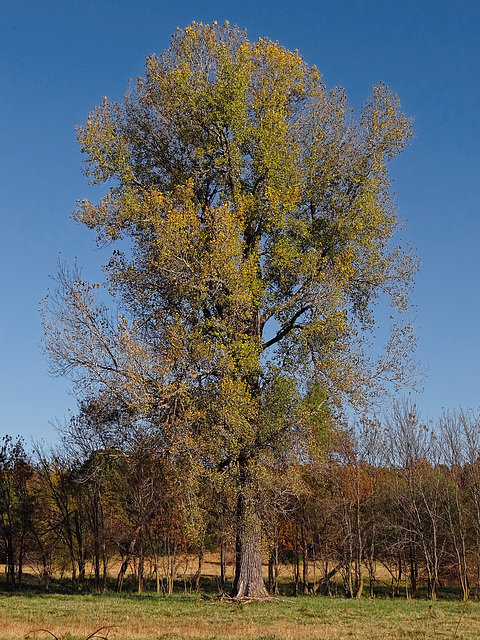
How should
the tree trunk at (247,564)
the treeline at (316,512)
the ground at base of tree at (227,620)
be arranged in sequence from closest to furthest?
the ground at base of tree at (227,620)
the tree trunk at (247,564)
the treeline at (316,512)

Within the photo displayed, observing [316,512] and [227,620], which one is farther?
[316,512]

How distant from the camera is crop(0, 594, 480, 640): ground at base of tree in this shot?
1391 cm

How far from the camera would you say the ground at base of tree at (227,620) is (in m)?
13.9

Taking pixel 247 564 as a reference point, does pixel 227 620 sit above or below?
below

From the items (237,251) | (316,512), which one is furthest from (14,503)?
(237,251)

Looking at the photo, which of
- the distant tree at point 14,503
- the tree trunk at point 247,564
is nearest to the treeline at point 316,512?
the distant tree at point 14,503

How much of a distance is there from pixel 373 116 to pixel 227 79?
17.3 ft

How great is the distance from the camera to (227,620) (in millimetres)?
16953

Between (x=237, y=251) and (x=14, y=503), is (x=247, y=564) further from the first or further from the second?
(x=14, y=503)

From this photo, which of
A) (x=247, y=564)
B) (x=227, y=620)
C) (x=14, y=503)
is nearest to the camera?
(x=227, y=620)

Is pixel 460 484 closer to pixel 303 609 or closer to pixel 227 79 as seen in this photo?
pixel 303 609

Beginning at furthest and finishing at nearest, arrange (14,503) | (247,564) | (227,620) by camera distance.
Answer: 1. (14,503)
2. (247,564)
3. (227,620)

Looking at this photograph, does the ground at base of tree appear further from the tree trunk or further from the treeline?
the treeline

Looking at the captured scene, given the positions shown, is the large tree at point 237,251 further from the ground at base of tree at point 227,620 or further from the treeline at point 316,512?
the treeline at point 316,512
